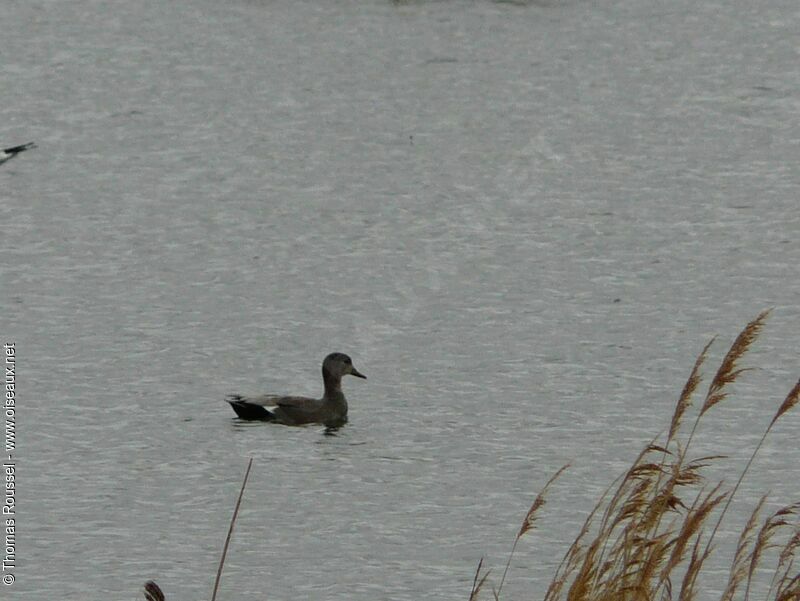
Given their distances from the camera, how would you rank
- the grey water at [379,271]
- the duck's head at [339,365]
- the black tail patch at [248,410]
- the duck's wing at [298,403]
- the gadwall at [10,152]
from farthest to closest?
the gadwall at [10,152]
the duck's head at [339,365]
the duck's wing at [298,403]
the black tail patch at [248,410]
the grey water at [379,271]

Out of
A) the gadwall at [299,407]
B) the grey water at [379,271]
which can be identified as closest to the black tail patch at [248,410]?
the gadwall at [299,407]

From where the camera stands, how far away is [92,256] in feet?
63.5

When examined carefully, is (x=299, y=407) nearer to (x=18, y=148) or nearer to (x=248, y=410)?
(x=248, y=410)

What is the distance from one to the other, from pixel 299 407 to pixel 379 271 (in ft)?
15.5

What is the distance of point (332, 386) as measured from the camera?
14.4 m

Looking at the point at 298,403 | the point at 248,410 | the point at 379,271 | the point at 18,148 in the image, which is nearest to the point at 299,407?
the point at 298,403

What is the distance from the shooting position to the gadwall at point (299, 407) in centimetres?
1399

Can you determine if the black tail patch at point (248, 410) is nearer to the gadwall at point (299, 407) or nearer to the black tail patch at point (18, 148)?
the gadwall at point (299, 407)

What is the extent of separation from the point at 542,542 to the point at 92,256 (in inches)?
378

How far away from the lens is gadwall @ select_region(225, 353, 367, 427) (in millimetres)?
13992

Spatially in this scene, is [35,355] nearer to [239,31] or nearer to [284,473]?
[284,473]

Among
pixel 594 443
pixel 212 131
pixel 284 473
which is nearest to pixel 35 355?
pixel 284 473

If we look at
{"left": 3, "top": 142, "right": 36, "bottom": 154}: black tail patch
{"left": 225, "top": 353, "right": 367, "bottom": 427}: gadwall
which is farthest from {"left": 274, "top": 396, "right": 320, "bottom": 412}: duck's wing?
{"left": 3, "top": 142, "right": 36, "bottom": 154}: black tail patch

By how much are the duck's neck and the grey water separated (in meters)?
0.26
